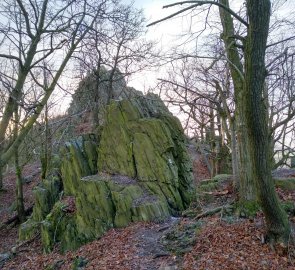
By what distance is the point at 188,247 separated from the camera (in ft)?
21.8

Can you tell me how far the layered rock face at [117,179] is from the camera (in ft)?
29.8

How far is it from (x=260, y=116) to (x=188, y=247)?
10.6 ft

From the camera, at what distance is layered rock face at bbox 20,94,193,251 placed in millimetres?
9070

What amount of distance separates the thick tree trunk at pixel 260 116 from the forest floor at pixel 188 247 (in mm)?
557

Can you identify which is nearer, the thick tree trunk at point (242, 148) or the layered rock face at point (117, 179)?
the thick tree trunk at point (242, 148)

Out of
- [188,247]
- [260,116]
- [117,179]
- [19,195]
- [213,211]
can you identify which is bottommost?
[188,247]

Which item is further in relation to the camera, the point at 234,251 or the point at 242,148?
the point at 242,148

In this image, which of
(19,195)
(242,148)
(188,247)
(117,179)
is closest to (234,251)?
(188,247)

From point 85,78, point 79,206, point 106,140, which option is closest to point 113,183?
point 79,206

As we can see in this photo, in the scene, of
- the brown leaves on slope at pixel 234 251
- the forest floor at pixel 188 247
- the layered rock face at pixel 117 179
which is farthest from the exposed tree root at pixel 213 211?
the layered rock face at pixel 117 179

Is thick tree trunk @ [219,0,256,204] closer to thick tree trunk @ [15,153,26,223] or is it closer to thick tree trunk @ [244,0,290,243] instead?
thick tree trunk @ [244,0,290,243]

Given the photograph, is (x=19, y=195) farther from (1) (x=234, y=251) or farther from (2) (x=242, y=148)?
(1) (x=234, y=251)

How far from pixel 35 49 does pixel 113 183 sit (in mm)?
5212

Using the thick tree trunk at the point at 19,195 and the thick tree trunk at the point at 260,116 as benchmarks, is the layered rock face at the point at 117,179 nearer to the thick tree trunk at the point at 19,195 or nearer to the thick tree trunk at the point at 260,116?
the thick tree trunk at the point at 19,195
